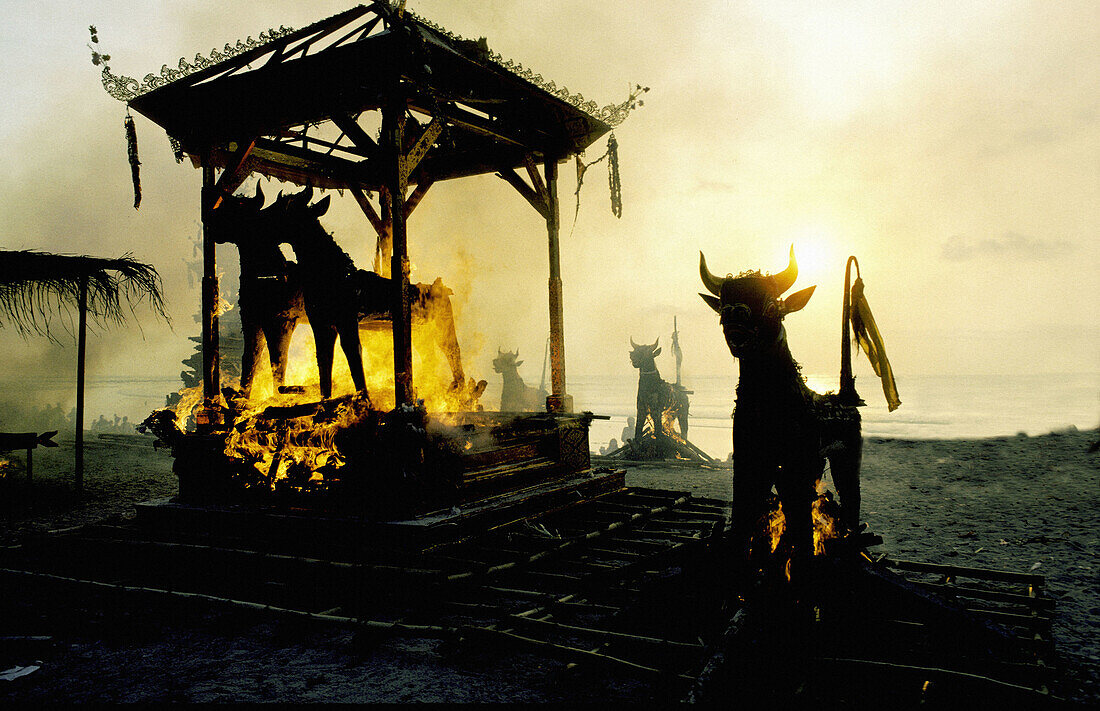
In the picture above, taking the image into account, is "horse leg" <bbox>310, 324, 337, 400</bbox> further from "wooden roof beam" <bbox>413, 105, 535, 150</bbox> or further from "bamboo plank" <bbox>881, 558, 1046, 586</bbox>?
"bamboo plank" <bbox>881, 558, 1046, 586</bbox>

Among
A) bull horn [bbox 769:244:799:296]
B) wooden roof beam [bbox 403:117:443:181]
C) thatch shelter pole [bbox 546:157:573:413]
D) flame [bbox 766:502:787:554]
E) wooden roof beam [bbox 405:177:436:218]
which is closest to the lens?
bull horn [bbox 769:244:799:296]

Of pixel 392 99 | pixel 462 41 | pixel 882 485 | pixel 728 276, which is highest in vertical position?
pixel 462 41

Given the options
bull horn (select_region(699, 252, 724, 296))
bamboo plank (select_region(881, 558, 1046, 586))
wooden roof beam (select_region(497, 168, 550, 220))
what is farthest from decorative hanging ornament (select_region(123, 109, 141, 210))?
bamboo plank (select_region(881, 558, 1046, 586))

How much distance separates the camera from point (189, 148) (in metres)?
9.05

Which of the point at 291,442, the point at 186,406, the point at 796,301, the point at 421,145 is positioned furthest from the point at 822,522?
the point at 186,406

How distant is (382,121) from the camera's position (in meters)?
7.20

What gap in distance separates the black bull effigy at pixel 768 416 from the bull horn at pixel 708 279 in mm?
13

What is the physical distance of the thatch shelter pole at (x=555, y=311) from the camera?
32.5ft

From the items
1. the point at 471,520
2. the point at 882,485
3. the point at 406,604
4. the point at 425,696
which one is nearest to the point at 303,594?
the point at 406,604

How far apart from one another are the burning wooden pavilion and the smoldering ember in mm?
48

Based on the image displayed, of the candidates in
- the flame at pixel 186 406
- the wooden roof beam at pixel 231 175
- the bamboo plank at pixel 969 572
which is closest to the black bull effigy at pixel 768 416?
the bamboo plank at pixel 969 572

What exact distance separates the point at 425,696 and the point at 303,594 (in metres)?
2.40

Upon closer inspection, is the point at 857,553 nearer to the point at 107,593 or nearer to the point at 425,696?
the point at 425,696

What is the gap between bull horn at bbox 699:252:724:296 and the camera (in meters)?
4.55
